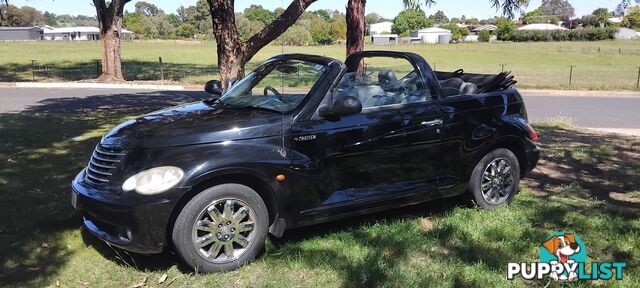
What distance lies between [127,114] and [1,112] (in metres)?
2.84

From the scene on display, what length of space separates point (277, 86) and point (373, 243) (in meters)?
1.67

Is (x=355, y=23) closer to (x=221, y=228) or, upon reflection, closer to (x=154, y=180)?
(x=221, y=228)

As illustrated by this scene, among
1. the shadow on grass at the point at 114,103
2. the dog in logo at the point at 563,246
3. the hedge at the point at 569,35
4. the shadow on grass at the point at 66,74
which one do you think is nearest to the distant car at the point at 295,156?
the dog in logo at the point at 563,246

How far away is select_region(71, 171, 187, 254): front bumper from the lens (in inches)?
144

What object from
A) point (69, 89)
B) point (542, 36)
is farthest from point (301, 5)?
point (542, 36)

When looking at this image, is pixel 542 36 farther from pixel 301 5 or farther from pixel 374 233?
pixel 374 233

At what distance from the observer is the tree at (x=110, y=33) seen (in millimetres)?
22391

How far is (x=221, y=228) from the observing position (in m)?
3.89

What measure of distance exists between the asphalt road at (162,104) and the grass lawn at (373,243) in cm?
797

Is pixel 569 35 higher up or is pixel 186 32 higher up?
pixel 186 32

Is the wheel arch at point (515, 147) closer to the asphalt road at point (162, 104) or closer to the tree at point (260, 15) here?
the asphalt road at point (162, 104)

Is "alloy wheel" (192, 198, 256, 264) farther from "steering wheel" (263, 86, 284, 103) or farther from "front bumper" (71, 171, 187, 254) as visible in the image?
"steering wheel" (263, 86, 284, 103)

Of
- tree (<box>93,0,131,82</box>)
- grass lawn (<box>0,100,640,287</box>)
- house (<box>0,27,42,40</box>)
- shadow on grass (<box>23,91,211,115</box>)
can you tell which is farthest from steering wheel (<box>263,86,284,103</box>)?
house (<box>0,27,42,40</box>)

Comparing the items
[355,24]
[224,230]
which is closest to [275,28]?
[355,24]
